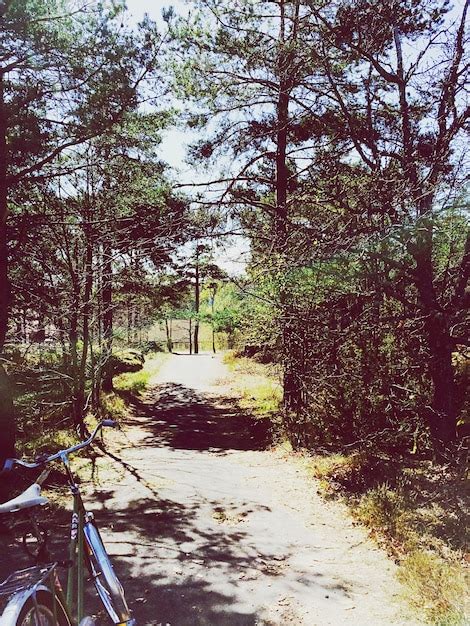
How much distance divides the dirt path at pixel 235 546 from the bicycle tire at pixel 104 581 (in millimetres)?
1120

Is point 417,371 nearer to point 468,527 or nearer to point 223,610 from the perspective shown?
point 468,527

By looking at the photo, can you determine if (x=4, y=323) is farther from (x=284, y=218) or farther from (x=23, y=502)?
(x=23, y=502)

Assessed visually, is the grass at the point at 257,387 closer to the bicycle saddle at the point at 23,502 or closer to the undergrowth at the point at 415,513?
the undergrowth at the point at 415,513

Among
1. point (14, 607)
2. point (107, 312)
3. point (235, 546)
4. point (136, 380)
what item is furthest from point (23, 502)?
point (136, 380)

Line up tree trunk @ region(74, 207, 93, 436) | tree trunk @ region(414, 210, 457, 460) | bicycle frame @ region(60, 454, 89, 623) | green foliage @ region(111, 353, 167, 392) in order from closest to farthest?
1. bicycle frame @ region(60, 454, 89, 623)
2. tree trunk @ region(414, 210, 457, 460)
3. tree trunk @ region(74, 207, 93, 436)
4. green foliage @ region(111, 353, 167, 392)

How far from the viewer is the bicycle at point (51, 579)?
2053 millimetres

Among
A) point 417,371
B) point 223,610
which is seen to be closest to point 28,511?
point 223,610

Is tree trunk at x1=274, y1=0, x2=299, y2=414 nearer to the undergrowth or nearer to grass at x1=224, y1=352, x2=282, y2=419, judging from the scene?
grass at x1=224, y1=352, x2=282, y2=419

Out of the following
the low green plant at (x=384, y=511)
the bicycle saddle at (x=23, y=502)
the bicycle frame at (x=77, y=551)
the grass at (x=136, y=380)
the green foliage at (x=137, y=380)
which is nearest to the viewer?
the bicycle saddle at (x=23, y=502)

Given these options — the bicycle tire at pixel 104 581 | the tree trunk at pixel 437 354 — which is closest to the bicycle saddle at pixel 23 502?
the bicycle tire at pixel 104 581

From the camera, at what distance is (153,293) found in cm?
1542

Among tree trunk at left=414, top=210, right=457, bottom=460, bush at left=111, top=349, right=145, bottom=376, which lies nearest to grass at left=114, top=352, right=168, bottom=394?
bush at left=111, top=349, right=145, bottom=376

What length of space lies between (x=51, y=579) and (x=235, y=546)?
3.42 meters

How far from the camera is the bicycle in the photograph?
6.73ft
